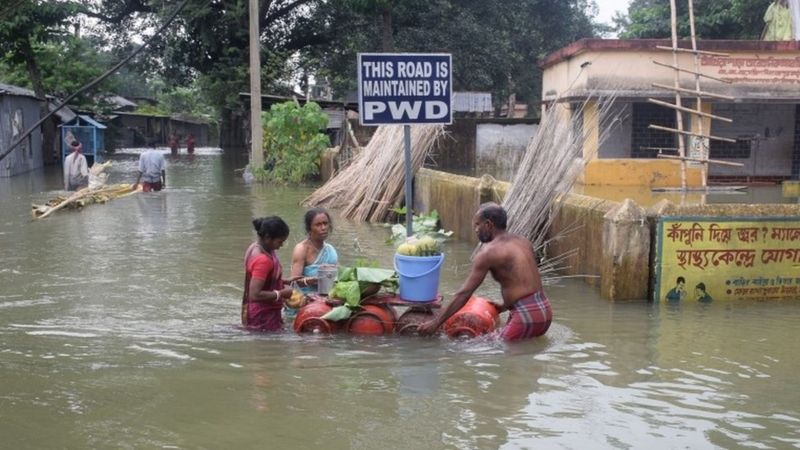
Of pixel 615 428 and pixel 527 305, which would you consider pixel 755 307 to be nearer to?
pixel 527 305

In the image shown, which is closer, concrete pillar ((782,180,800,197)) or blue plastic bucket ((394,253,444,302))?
blue plastic bucket ((394,253,444,302))

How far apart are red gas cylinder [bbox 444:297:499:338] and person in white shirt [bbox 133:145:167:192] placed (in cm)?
1430

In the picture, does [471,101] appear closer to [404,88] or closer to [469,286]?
[404,88]

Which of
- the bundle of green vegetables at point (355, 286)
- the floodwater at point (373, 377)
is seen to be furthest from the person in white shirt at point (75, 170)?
the bundle of green vegetables at point (355, 286)

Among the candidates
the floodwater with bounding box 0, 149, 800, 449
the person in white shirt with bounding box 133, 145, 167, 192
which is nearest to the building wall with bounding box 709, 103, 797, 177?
the floodwater with bounding box 0, 149, 800, 449

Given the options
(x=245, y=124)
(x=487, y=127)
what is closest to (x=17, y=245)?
(x=487, y=127)

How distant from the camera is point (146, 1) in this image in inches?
1378

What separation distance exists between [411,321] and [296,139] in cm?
1550

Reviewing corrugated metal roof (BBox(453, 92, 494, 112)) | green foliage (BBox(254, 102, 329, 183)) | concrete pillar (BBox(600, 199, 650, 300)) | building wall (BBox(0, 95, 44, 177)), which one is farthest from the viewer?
corrugated metal roof (BBox(453, 92, 494, 112))

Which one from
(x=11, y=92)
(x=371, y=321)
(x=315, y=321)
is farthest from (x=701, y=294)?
(x=11, y=92)

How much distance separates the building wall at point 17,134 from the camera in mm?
24344

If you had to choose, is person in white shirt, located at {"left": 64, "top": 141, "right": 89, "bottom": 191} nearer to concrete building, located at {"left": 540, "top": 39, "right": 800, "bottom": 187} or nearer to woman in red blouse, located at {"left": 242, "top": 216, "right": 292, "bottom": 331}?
concrete building, located at {"left": 540, "top": 39, "right": 800, "bottom": 187}

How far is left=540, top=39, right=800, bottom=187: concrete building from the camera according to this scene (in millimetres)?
17500

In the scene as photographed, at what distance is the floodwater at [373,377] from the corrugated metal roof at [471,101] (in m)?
Result: 21.6
